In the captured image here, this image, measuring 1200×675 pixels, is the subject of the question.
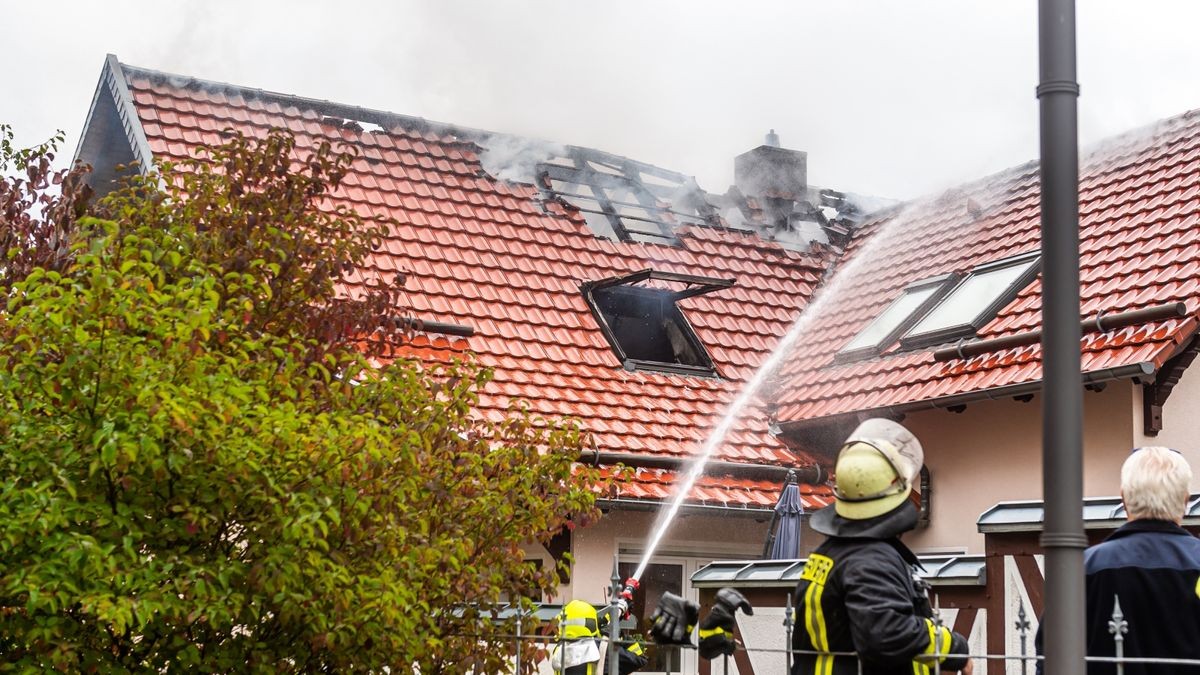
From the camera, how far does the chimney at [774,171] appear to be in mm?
17984

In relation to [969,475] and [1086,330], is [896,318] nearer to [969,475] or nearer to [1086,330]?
[969,475]

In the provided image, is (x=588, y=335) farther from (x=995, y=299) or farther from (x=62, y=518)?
(x=62, y=518)

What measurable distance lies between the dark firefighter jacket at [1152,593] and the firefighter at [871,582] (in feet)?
1.57

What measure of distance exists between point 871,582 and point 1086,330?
295 inches

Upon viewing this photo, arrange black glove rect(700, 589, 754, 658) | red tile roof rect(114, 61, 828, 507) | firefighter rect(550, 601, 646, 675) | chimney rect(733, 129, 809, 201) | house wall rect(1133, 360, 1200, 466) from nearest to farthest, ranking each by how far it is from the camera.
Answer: black glove rect(700, 589, 754, 658) < firefighter rect(550, 601, 646, 675) < house wall rect(1133, 360, 1200, 466) < red tile roof rect(114, 61, 828, 507) < chimney rect(733, 129, 809, 201)

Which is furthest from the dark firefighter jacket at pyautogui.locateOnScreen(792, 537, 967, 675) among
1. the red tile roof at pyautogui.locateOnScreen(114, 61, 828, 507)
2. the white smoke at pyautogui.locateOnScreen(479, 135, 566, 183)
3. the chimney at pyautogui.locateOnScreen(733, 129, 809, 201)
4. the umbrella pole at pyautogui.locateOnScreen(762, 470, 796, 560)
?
the chimney at pyautogui.locateOnScreen(733, 129, 809, 201)

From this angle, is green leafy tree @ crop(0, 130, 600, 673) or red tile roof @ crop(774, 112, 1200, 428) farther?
red tile roof @ crop(774, 112, 1200, 428)

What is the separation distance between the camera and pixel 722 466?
1295 cm

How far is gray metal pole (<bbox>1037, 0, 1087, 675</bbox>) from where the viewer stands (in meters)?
3.75

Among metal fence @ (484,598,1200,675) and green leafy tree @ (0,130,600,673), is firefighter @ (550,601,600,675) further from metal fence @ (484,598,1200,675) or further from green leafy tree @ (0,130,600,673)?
green leafy tree @ (0,130,600,673)

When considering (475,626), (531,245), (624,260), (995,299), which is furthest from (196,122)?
(475,626)

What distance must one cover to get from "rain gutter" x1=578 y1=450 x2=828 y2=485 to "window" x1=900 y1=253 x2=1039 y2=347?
1435 millimetres

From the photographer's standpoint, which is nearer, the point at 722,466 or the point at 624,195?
the point at 722,466

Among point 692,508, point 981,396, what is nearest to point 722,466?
point 692,508
